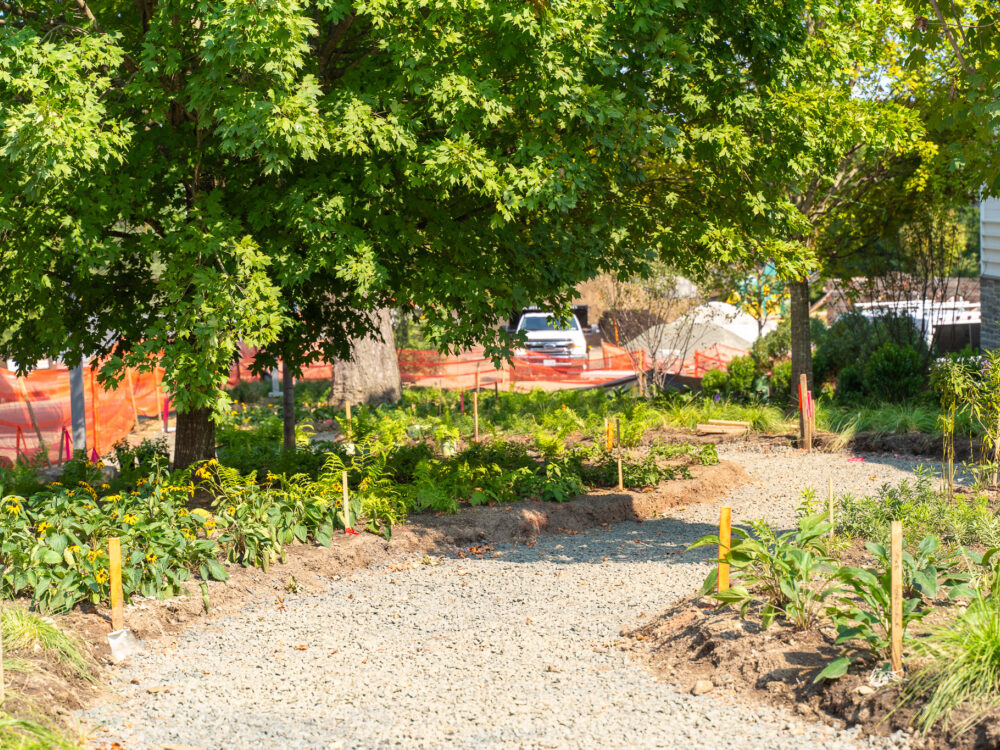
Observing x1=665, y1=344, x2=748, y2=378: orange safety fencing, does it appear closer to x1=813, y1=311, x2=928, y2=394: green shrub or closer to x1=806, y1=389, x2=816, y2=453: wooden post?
x1=813, y1=311, x2=928, y2=394: green shrub

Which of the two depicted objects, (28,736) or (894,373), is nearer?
(28,736)

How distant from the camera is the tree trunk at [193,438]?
9.79 m

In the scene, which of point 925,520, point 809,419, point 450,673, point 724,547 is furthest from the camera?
point 809,419

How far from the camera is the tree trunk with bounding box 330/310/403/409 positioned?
17.8 meters

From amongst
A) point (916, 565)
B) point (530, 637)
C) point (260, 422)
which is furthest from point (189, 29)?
point (260, 422)

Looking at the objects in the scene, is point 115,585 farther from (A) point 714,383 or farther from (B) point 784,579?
(A) point 714,383

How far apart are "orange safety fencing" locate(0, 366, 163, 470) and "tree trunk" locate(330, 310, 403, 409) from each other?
3283 millimetres

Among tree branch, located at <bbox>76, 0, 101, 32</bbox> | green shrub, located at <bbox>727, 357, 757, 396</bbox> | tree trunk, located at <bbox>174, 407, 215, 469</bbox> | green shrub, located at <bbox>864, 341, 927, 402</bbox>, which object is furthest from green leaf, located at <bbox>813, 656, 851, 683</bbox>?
green shrub, located at <bbox>727, 357, 757, 396</bbox>

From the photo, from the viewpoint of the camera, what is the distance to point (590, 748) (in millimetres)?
4449

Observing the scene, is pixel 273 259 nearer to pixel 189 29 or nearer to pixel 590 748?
pixel 189 29

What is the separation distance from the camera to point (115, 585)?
5.91m

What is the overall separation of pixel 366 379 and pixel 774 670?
44.8 feet

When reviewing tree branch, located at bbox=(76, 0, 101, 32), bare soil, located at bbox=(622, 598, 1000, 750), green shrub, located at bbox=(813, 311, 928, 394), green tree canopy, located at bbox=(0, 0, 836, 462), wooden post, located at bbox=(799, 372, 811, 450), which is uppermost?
tree branch, located at bbox=(76, 0, 101, 32)

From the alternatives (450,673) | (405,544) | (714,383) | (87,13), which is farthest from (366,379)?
(450,673)
